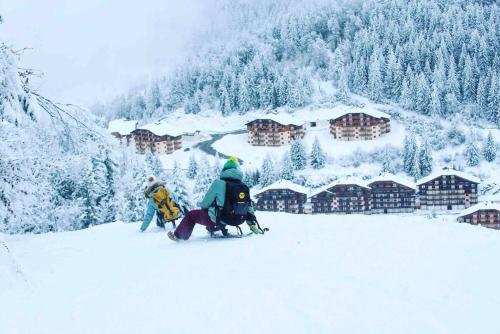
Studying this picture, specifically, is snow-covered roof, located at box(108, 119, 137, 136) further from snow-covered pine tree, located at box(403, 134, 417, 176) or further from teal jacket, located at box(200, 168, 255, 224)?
teal jacket, located at box(200, 168, 255, 224)

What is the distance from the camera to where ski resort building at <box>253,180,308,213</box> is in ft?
210

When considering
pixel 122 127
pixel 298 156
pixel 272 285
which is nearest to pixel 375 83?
pixel 298 156

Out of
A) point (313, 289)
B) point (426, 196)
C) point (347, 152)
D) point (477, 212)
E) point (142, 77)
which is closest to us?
point (313, 289)

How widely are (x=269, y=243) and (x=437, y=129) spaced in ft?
313

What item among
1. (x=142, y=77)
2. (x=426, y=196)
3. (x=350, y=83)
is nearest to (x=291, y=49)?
(x=350, y=83)

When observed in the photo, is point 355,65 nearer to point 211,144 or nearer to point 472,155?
point 211,144

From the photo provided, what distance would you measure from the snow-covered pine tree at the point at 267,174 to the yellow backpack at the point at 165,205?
205 ft

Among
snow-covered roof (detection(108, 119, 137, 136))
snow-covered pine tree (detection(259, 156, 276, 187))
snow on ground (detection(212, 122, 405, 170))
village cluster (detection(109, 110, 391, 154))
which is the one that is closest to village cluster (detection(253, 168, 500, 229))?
snow-covered pine tree (detection(259, 156, 276, 187))

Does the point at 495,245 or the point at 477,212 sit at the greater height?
the point at 495,245

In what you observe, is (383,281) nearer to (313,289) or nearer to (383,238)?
(313,289)

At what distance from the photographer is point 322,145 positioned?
90938mm

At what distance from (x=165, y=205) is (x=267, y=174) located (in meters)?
63.5

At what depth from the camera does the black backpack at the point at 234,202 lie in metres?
8.25

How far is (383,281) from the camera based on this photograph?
18.0ft
